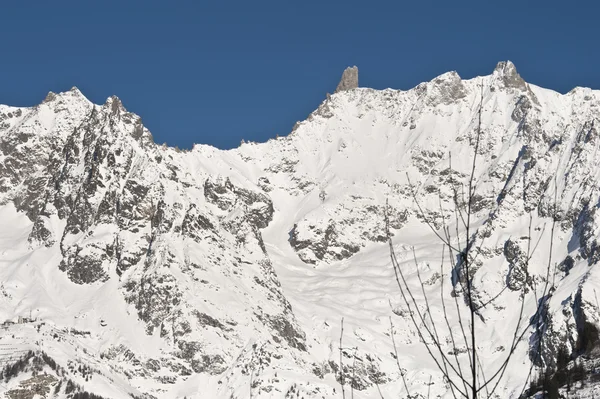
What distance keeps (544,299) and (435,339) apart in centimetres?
262

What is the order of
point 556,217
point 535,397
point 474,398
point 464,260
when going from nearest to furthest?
1. point 474,398
2. point 464,260
3. point 556,217
4. point 535,397

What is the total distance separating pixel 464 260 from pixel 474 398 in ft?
6.41

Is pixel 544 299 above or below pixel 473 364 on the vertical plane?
above

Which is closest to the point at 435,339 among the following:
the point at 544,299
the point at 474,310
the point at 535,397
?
the point at 474,310

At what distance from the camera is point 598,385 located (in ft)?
58.3

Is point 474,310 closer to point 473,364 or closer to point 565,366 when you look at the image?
point 473,364

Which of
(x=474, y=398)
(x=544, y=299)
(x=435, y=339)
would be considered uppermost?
(x=544, y=299)

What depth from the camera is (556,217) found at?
16.3 metres

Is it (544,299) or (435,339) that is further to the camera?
(544,299)

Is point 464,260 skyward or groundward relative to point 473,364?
skyward

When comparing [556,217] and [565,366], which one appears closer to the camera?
[556,217]

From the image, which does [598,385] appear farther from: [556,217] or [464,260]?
[464,260]

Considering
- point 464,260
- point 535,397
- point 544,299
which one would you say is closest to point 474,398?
point 464,260

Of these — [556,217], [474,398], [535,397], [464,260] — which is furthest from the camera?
[535,397]
